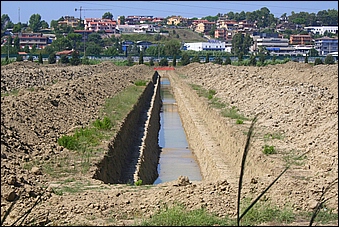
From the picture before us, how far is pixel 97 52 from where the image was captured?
9925 cm

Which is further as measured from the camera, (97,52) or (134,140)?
(97,52)

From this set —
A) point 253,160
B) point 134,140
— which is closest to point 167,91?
point 134,140

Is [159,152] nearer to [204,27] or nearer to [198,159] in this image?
[198,159]

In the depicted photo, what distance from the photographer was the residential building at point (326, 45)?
5953 cm

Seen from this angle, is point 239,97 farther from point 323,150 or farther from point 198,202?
point 198,202

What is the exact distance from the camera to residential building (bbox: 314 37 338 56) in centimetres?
5953

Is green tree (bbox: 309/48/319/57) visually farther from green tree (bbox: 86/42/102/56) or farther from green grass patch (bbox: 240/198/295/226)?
green grass patch (bbox: 240/198/295/226)

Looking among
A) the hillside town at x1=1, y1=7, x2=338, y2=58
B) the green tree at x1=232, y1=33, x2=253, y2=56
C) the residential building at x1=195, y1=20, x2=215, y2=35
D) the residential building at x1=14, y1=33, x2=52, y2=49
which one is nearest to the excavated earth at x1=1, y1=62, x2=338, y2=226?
the hillside town at x1=1, y1=7, x2=338, y2=58

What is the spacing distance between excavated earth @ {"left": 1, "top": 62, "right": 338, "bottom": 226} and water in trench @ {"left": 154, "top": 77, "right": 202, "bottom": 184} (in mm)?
440

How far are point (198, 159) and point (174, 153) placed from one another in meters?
2.44

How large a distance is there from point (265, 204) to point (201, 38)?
14130cm

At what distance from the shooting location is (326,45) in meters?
62.9

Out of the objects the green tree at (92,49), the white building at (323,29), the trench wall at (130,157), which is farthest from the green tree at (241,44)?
the trench wall at (130,157)

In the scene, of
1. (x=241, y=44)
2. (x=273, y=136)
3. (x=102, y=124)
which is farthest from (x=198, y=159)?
(x=241, y=44)
